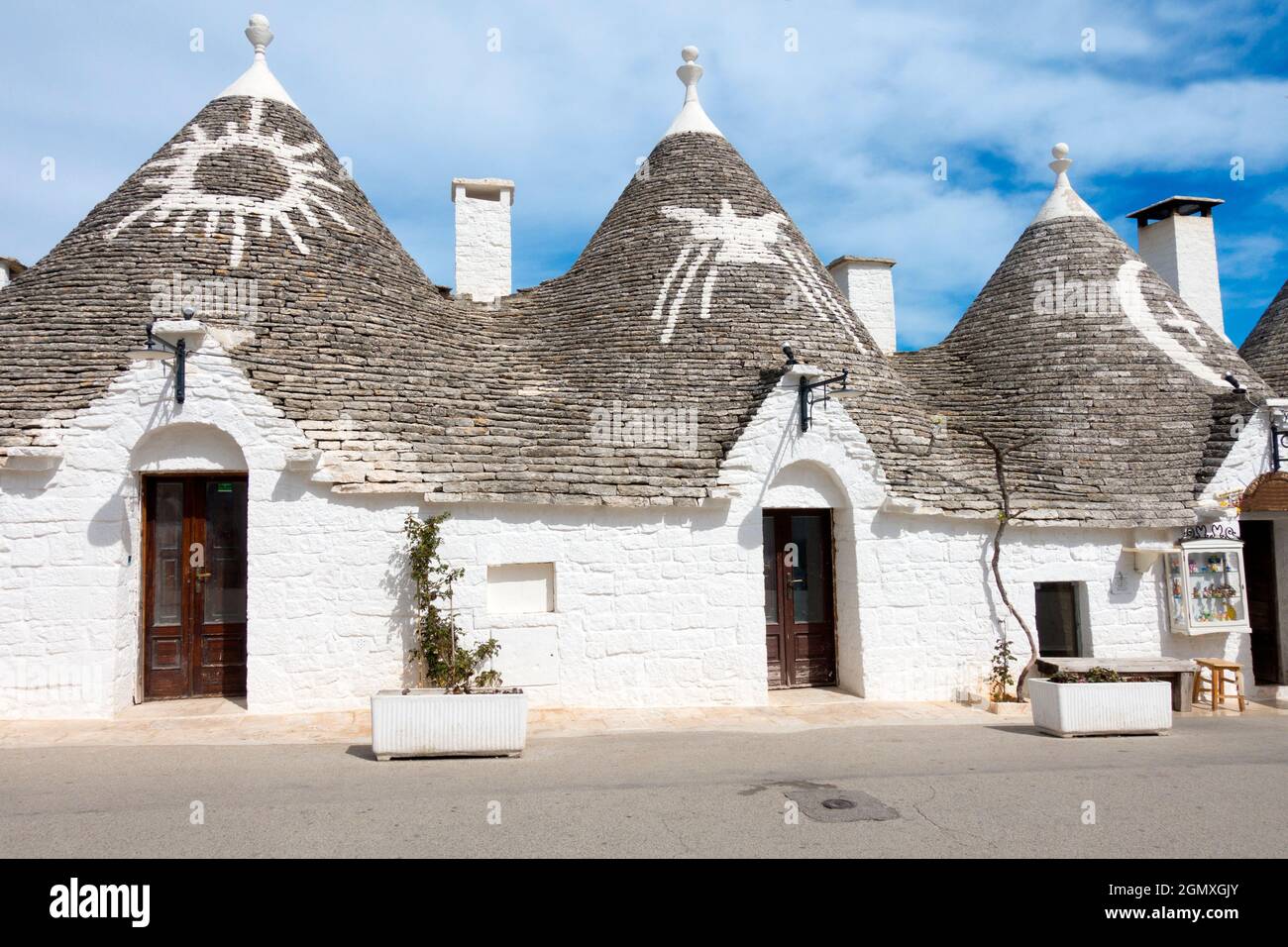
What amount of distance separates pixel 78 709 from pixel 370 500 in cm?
341

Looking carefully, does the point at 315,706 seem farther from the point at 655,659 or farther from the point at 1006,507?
the point at 1006,507

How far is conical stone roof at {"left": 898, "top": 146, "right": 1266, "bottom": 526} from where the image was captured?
39.8 feet

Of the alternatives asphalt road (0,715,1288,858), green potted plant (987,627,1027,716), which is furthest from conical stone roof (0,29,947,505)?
asphalt road (0,715,1288,858)

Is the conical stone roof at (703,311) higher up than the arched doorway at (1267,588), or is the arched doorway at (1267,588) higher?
the conical stone roof at (703,311)

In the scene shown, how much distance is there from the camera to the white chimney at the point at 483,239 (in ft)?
48.0

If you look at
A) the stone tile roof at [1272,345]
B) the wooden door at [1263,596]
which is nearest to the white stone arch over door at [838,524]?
the wooden door at [1263,596]

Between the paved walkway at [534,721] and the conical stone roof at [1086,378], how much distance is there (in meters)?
3.15

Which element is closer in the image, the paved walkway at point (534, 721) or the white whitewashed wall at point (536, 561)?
the paved walkway at point (534, 721)

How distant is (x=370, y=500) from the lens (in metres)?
9.37

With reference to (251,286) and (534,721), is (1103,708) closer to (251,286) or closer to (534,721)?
(534,721)

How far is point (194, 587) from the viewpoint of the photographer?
9648mm

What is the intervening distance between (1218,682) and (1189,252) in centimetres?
950

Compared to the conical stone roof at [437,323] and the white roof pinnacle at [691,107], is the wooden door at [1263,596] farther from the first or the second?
the white roof pinnacle at [691,107]
